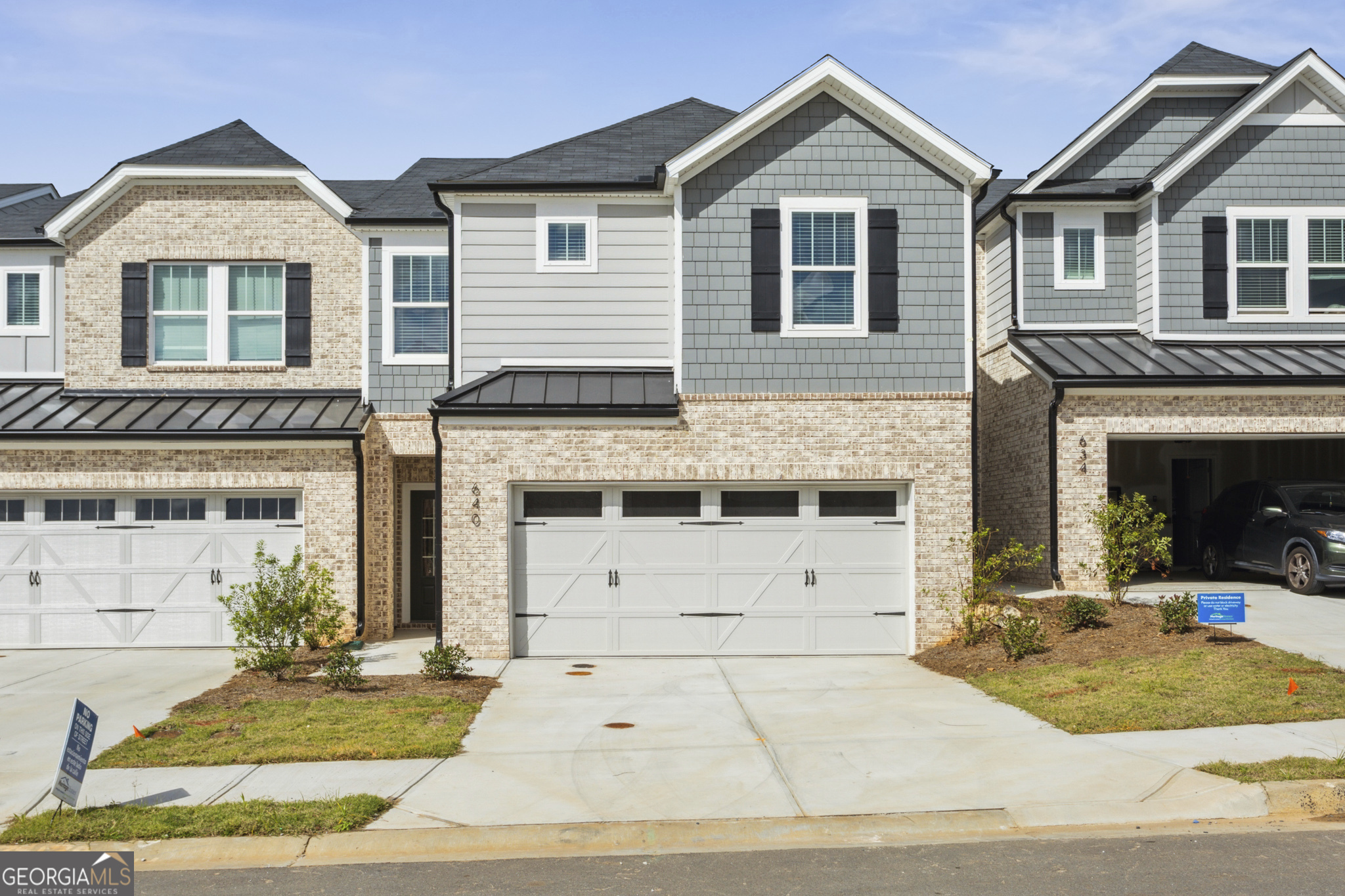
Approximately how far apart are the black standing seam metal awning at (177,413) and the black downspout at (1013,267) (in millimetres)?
10536

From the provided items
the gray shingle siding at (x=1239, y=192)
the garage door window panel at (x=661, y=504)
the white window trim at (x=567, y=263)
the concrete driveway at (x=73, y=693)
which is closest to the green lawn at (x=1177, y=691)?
the garage door window panel at (x=661, y=504)

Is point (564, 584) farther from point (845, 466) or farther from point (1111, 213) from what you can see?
point (1111, 213)

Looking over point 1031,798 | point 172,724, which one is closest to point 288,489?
point 172,724

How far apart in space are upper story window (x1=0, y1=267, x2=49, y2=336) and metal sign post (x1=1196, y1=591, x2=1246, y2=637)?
1727 centimetres

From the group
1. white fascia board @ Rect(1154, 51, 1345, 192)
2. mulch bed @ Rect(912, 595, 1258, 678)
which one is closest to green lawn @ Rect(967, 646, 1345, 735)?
mulch bed @ Rect(912, 595, 1258, 678)

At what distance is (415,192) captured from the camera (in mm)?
16844

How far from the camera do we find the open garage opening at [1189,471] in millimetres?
20016

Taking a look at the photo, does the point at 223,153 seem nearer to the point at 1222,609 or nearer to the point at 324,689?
the point at 324,689

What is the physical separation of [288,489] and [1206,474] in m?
16.9

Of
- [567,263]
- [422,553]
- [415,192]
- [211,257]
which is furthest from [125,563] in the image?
[567,263]

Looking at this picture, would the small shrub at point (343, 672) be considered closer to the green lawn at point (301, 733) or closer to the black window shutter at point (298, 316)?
the green lawn at point (301, 733)

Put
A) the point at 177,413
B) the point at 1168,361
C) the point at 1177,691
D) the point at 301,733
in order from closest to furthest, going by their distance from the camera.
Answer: the point at 301,733 < the point at 1177,691 < the point at 177,413 < the point at 1168,361

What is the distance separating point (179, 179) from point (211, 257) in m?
1.29

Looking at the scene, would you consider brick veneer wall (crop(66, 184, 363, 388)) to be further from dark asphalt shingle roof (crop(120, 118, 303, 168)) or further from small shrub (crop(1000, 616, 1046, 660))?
small shrub (crop(1000, 616, 1046, 660))
